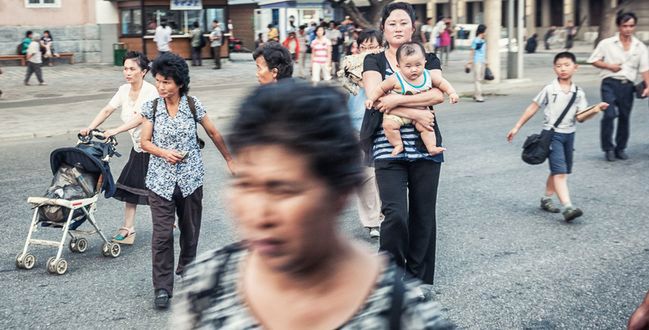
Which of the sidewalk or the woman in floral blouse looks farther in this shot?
the sidewalk

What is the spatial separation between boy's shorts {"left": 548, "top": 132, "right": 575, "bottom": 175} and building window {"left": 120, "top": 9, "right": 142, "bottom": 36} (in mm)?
28345

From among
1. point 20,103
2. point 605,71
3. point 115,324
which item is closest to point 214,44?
point 20,103

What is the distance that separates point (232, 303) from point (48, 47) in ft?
102

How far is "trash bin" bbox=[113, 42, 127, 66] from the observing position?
104 feet

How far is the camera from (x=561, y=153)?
7.75 meters

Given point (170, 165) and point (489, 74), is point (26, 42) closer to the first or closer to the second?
point (489, 74)

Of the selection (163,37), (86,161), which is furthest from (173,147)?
(163,37)

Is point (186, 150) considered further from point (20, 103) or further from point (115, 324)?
point (20, 103)

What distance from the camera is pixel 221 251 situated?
1.85m

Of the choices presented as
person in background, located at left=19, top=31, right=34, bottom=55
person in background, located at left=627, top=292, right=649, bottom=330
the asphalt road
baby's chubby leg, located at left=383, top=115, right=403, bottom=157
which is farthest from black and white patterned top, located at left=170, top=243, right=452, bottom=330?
person in background, located at left=19, top=31, right=34, bottom=55

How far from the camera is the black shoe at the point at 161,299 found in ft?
17.8

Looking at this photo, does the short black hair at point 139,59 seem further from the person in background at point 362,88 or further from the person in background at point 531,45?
the person in background at point 531,45

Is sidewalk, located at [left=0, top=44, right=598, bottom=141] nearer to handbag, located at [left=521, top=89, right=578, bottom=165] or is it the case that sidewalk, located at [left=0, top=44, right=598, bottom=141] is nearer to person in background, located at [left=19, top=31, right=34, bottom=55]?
person in background, located at [left=19, top=31, right=34, bottom=55]

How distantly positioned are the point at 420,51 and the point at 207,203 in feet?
13.3
